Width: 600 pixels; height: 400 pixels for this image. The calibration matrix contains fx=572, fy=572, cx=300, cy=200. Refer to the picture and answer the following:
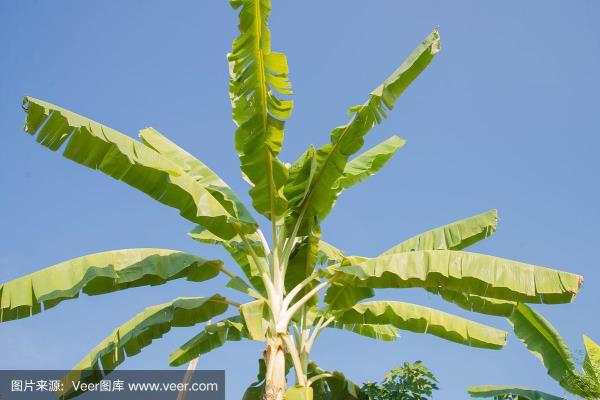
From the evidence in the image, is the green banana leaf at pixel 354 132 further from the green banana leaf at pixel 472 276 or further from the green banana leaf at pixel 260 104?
the green banana leaf at pixel 472 276

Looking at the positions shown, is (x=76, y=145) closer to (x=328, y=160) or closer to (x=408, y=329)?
(x=328, y=160)

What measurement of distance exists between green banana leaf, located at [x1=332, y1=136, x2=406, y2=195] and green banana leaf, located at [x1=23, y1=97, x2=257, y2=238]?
1916 mm

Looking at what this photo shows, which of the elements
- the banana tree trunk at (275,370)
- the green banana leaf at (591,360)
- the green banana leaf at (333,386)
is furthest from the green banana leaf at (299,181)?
the green banana leaf at (591,360)

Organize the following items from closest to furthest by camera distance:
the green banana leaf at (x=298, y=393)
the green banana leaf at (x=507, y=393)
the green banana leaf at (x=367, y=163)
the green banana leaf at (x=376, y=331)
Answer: the green banana leaf at (x=298, y=393), the green banana leaf at (x=367, y=163), the green banana leaf at (x=507, y=393), the green banana leaf at (x=376, y=331)

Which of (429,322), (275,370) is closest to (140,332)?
(275,370)

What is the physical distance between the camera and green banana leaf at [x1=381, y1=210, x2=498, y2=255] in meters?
7.48

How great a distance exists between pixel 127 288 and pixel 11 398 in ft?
8.78

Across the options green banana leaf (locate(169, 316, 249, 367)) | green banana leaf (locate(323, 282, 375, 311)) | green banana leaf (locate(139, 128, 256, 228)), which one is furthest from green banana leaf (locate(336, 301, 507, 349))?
green banana leaf (locate(139, 128, 256, 228))

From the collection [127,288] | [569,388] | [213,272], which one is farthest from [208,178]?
[569,388]

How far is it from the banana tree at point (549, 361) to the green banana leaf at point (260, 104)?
405 cm

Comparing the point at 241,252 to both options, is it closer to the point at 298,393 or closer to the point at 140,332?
the point at 140,332

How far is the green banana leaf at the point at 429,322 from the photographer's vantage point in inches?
306

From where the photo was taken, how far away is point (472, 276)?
18.9 feet

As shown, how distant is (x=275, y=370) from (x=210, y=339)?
2.00m
